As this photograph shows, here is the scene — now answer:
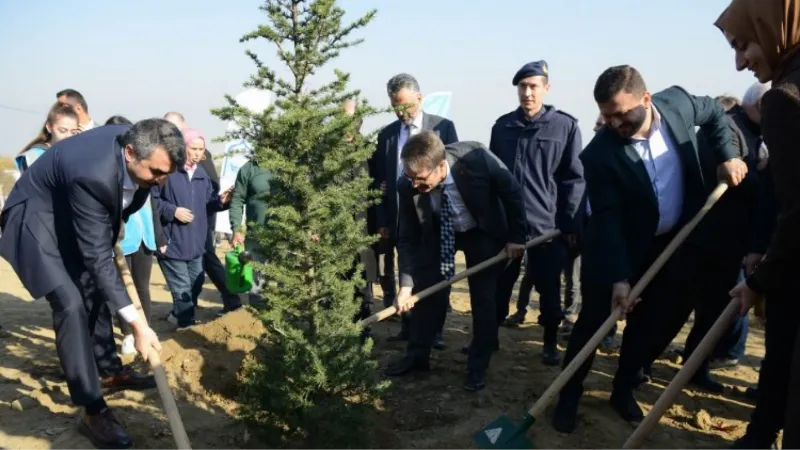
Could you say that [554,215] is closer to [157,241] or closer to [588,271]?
[588,271]

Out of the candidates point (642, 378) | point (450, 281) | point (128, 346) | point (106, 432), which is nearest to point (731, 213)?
point (642, 378)

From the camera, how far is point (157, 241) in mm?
5895

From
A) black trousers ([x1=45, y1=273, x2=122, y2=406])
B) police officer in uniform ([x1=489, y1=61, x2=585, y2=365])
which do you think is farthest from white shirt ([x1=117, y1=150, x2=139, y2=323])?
police officer in uniform ([x1=489, y1=61, x2=585, y2=365])

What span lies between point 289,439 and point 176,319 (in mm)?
3669

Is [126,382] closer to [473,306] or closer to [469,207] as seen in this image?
[473,306]

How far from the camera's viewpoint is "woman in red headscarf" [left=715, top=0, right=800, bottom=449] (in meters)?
2.31

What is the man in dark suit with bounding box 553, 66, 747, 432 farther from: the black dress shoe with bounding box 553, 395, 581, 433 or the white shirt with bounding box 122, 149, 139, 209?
the white shirt with bounding box 122, 149, 139, 209

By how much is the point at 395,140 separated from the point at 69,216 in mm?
2694

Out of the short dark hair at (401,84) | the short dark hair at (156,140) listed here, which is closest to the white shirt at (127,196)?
the short dark hair at (156,140)

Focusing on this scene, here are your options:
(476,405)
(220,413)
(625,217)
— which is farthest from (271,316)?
(625,217)

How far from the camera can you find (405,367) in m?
5.23

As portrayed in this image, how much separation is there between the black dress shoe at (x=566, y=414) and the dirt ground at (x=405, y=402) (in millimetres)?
61

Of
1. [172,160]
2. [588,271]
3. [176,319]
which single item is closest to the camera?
[172,160]

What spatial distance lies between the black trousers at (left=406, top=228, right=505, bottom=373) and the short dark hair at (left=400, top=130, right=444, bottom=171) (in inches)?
32.0
